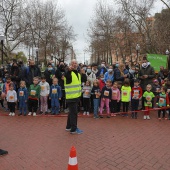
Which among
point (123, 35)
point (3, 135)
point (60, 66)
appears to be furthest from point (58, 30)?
point (3, 135)

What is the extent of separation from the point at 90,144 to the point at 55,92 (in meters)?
3.84

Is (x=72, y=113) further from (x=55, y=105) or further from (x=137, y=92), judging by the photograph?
(x=137, y=92)

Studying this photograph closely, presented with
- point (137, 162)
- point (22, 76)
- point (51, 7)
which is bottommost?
point (137, 162)

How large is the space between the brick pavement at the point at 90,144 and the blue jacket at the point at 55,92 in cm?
112

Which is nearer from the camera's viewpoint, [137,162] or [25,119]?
[137,162]

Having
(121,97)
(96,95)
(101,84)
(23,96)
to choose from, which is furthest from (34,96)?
(121,97)

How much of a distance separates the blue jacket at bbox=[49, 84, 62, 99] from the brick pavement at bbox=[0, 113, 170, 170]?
112 centimetres

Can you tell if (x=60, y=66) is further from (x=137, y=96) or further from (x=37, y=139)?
(x=37, y=139)

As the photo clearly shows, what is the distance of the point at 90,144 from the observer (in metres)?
5.57

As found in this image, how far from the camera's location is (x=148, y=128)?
7133 mm

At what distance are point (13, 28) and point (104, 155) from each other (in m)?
26.5

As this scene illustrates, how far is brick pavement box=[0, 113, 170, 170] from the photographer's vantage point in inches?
174

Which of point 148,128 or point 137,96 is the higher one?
point 137,96

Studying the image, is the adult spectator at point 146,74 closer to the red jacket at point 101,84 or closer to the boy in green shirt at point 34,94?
the red jacket at point 101,84
